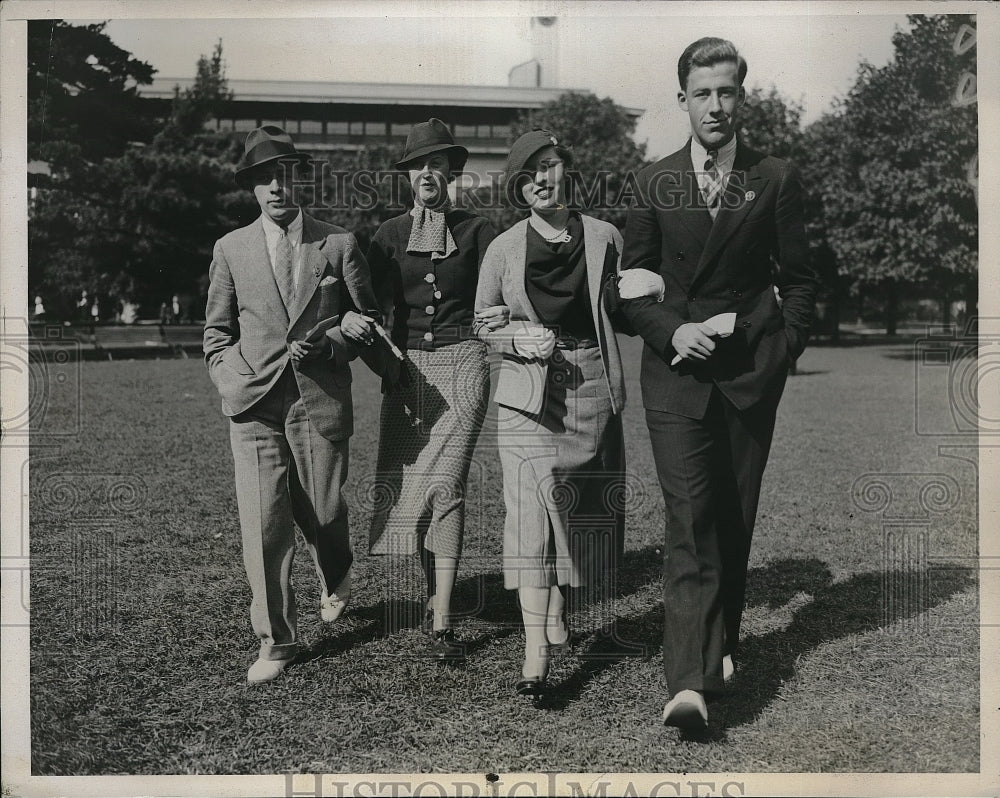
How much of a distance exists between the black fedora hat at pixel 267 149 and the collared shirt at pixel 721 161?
1.79 metres

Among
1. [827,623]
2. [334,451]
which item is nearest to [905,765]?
[827,623]

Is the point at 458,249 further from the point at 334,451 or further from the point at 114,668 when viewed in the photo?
the point at 114,668

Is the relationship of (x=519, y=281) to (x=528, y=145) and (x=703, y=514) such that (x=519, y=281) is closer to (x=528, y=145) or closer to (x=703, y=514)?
(x=528, y=145)

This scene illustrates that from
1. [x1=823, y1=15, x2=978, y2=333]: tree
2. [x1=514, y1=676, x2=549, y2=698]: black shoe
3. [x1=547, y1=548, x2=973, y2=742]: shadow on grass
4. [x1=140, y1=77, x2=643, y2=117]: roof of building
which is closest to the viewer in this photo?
[x1=514, y1=676, x2=549, y2=698]: black shoe

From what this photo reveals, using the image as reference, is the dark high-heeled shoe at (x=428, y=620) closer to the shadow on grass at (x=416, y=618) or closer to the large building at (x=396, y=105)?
the shadow on grass at (x=416, y=618)

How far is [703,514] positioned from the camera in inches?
151

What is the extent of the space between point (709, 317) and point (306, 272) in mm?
1861

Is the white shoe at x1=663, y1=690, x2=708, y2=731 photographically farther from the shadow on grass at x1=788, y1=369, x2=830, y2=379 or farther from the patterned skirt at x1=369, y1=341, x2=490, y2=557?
the shadow on grass at x1=788, y1=369, x2=830, y2=379

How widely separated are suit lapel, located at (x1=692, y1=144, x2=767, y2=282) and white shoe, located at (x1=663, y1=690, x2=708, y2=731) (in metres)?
1.71

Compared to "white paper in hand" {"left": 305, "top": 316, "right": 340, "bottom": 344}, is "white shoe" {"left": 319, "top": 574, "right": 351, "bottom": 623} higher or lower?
lower

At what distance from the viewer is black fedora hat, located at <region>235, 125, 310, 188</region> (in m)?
4.17

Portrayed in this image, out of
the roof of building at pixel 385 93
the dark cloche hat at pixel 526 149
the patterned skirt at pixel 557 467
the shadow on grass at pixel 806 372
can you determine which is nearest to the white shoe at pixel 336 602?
the patterned skirt at pixel 557 467

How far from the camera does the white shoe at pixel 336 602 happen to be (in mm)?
4812

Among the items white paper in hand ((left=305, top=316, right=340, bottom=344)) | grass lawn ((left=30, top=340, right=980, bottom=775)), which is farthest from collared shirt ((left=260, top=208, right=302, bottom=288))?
grass lawn ((left=30, top=340, right=980, bottom=775))
